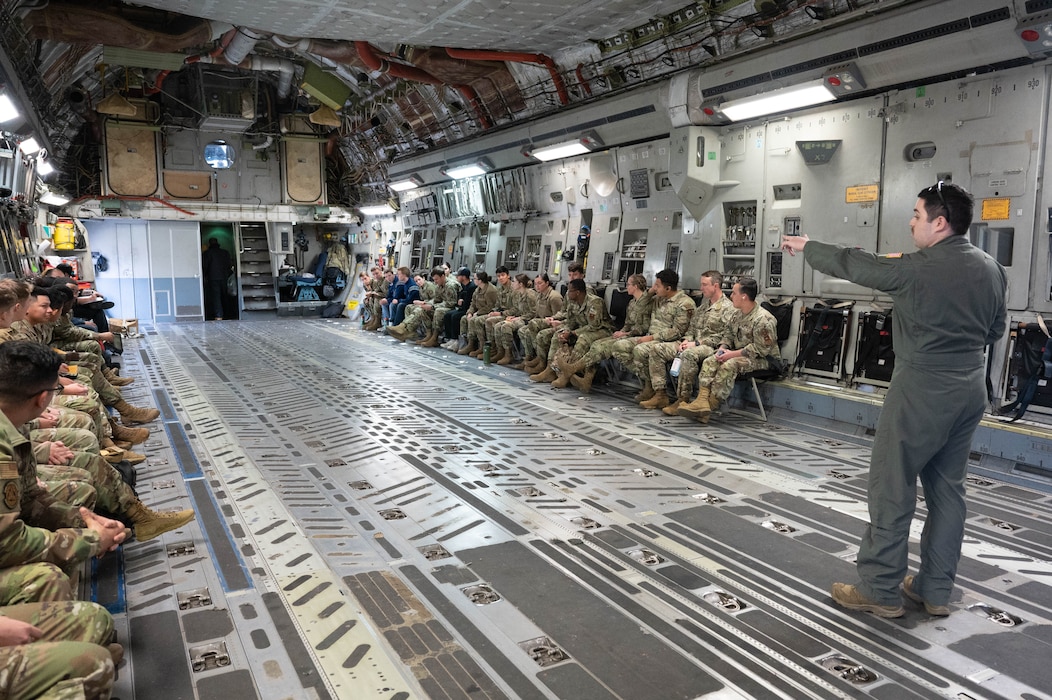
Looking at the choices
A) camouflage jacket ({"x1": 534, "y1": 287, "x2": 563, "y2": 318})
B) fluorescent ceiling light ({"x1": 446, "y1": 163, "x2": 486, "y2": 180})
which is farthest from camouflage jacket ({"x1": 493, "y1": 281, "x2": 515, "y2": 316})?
fluorescent ceiling light ({"x1": 446, "y1": 163, "x2": 486, "y2": 180})

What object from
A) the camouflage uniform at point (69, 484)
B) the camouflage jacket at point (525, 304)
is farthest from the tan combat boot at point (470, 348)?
the camouflage uniform at point (69, 484)

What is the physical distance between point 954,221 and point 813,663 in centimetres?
203

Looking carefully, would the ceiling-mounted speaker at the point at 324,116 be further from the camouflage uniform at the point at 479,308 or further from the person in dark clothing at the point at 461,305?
the camouflage uniform at the point at 479,308

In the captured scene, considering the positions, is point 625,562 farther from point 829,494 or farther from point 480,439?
point 480,439

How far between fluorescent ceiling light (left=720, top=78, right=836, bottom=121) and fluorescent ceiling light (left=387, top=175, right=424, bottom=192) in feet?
29.8

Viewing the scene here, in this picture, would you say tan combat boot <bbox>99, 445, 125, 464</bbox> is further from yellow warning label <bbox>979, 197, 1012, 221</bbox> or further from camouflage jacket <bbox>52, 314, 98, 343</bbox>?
yellow warning label <bbox>979, 197, 1012, 221</bbox>

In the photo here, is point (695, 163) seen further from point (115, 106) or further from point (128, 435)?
point (115, 106)

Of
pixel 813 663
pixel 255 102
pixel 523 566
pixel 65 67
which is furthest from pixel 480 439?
pixel 255 102

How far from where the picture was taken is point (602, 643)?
309 cm

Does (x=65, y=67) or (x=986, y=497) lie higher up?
(x=65, y=67)

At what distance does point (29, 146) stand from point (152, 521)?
8513mm

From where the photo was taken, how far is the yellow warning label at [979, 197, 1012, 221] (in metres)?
6.04

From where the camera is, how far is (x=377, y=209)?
60.8 ft

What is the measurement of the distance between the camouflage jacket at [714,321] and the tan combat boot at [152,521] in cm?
547
